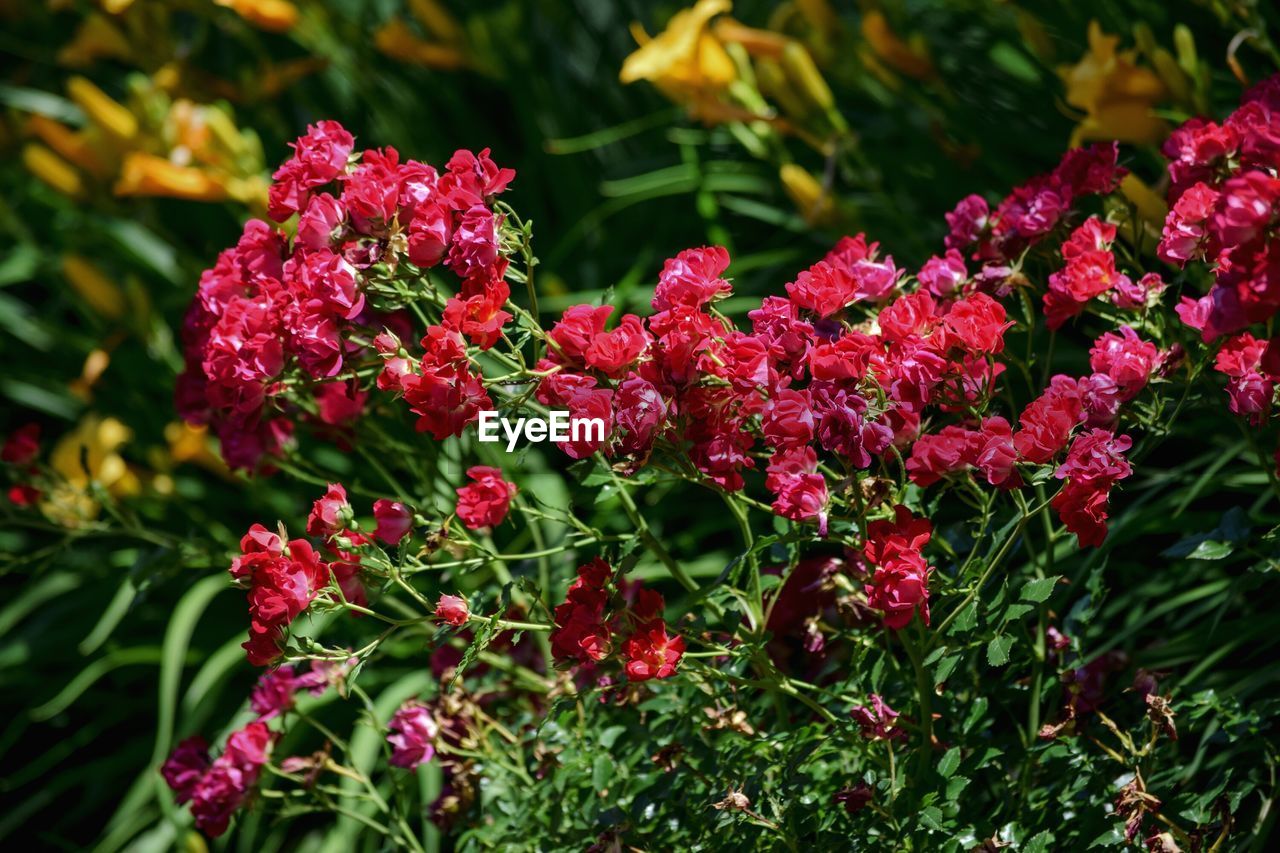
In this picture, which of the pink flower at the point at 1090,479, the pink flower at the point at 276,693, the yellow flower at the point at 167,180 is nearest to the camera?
the pink flower at the point at 1090,479

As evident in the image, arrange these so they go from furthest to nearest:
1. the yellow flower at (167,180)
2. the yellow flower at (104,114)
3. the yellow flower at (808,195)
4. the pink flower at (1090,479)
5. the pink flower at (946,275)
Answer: the yellow flower at (104,114), the yellow flower at (167,180), the yellow flower at (808,195), the pink flower at (946,275), the pink flower at (1090,479)

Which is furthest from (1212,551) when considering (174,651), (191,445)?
(191,445)

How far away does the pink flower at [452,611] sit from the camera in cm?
82

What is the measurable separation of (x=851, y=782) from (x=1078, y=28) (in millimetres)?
1115

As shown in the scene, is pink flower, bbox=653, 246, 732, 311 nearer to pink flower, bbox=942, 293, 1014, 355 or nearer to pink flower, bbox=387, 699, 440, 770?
pink flower, bbox=942, 293, 1014, 355

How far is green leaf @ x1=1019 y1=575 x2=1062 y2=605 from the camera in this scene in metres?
0.84

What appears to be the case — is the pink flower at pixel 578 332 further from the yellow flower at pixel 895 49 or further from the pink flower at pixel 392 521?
the yellow flower at pixel 895 49

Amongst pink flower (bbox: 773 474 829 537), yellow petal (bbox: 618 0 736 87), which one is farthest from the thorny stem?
yellow petal (bbox: 618 0 736 87)

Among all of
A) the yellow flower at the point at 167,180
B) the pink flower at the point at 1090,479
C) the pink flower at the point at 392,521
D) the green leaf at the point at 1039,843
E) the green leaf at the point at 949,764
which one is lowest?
the green leaf at the point at 1039,843

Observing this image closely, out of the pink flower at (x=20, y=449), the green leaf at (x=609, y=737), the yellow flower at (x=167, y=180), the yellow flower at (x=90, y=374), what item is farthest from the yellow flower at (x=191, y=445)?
the green leaf at (x=609, y=737)

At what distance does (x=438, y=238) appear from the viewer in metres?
0.87

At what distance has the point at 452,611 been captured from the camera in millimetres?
824

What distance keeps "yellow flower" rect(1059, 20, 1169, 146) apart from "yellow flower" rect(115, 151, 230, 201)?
1.16 meters

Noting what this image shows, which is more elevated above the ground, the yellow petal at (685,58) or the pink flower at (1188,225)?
the yellow petal at (685,58)
